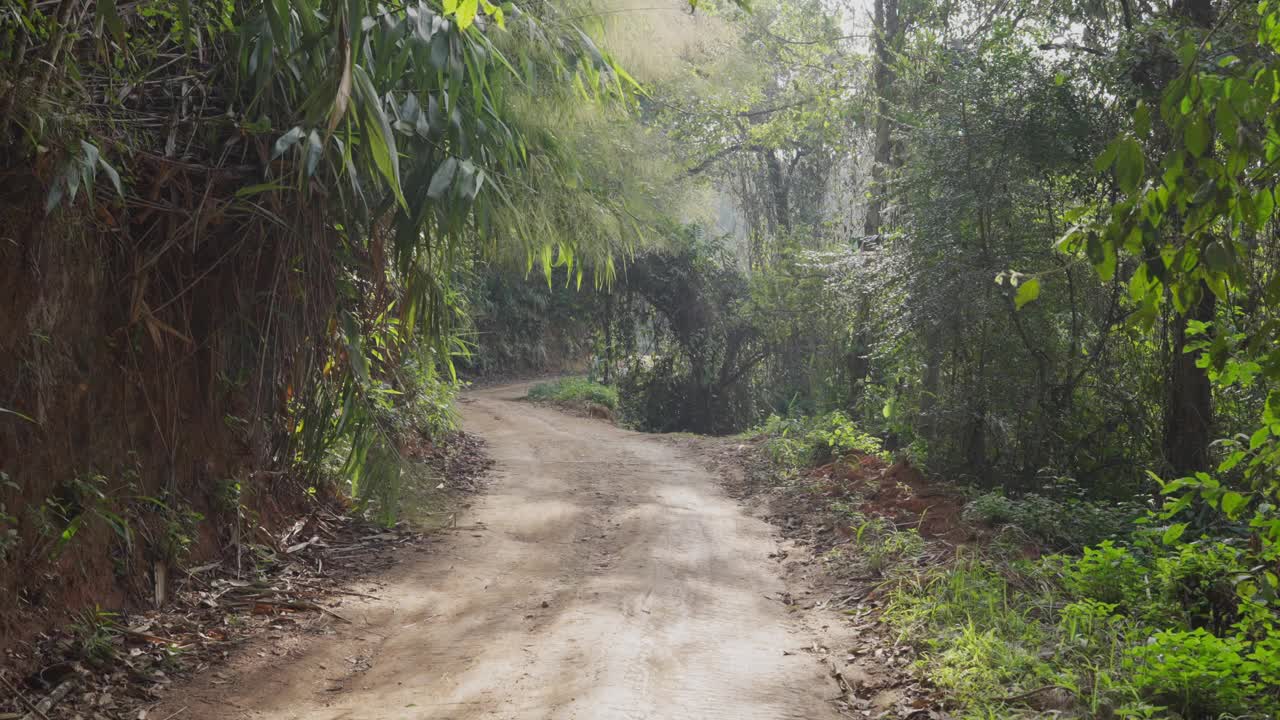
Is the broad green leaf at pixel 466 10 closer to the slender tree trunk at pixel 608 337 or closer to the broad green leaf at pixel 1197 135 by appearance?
the broad green leaf at pixel 1197 135

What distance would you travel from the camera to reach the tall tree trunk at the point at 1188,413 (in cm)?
667

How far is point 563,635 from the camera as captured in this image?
456 cm

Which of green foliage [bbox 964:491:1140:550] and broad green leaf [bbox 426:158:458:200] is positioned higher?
broad green leaf [bbox 426:158:458:200]

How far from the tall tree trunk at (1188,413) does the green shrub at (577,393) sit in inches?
456

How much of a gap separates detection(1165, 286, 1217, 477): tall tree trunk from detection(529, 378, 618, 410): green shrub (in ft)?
38.0

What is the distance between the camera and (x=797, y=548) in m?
6.85

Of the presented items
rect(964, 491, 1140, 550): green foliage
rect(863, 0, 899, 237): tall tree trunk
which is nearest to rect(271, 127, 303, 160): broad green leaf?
rect(964, 491, 1140, 550): green foliage

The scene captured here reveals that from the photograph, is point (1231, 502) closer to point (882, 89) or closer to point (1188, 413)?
point (1188, 413)

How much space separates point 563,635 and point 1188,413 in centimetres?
513

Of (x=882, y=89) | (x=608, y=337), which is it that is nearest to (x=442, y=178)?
(x=882, y=89)

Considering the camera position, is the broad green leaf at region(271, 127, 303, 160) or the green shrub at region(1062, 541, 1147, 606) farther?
the green shrub at region(1062, 541, 1147, 606)

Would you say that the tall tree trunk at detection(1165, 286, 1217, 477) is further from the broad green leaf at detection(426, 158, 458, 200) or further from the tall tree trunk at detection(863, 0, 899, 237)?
the tall tree trunk at detection(863, 0, 899, 237)

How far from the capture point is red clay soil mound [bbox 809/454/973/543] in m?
6.60

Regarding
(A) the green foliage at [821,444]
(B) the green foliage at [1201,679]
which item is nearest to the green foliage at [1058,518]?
(A) the green foliage at [821,444]
